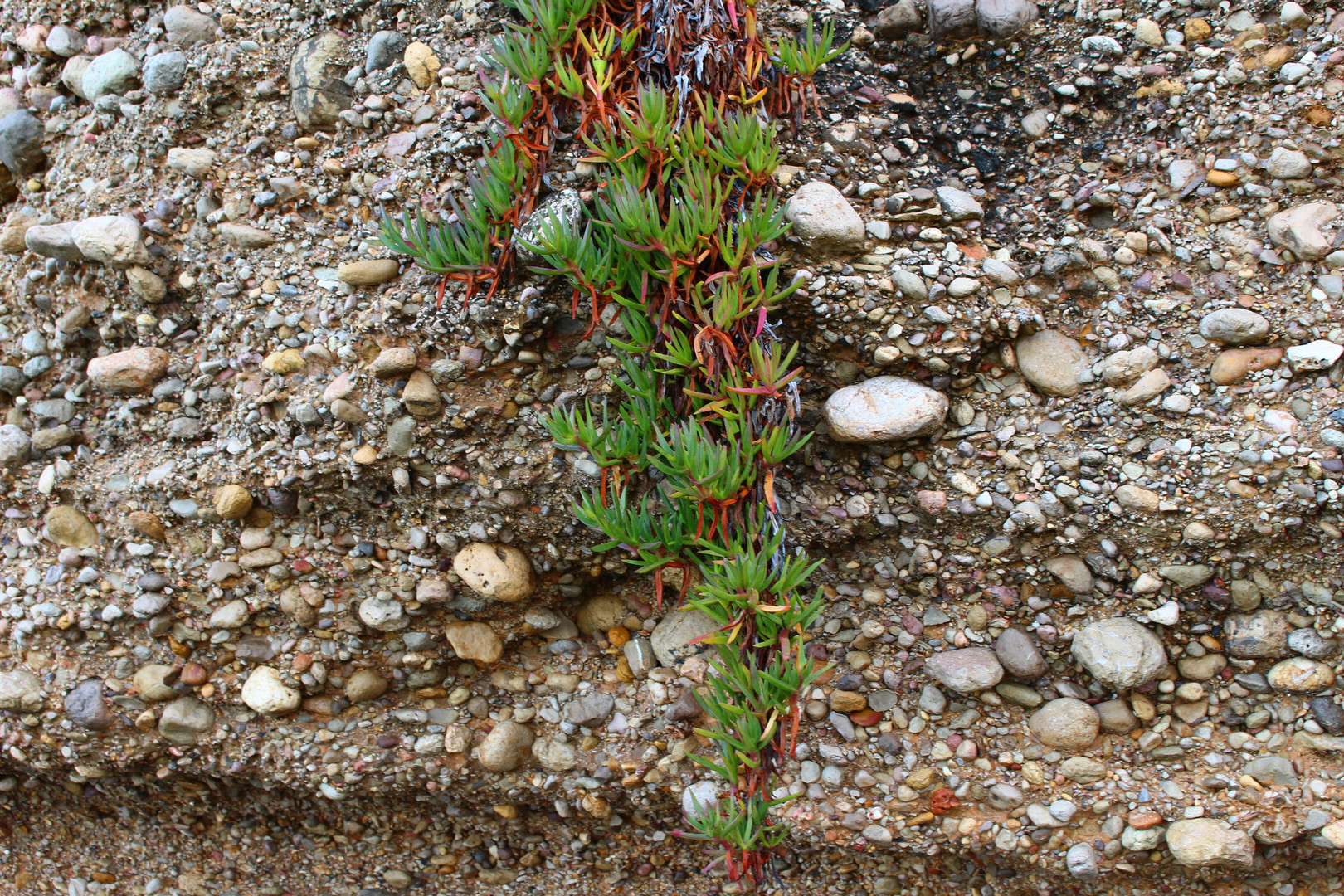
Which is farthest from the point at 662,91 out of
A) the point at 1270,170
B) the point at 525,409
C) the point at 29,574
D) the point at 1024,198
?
the point at 29,574

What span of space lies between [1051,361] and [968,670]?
27.5 inches

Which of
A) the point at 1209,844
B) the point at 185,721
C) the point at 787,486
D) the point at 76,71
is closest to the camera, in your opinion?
the point at 1209,844

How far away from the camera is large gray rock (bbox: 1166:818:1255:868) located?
178 cm

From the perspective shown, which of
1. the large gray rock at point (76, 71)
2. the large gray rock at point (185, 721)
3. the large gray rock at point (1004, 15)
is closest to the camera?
the large gray rock at point (1004, 15)

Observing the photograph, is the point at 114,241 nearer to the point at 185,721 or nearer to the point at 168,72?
the point at 168,72

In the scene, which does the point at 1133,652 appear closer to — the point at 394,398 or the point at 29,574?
the point at 394,398

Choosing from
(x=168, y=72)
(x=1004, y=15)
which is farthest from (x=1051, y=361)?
(x=168, y=72)

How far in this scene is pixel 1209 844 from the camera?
5.85 ft

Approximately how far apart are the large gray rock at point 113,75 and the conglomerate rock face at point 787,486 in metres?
0.01

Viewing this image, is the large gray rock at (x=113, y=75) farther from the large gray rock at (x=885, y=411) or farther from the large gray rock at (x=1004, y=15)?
the large gray rock at (x=1004, y=15)

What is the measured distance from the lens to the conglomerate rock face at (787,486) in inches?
73.4

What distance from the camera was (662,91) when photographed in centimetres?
191

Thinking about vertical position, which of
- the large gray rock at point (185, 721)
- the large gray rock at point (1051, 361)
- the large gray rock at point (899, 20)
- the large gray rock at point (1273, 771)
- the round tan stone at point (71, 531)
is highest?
the large gray rock at point (899, 20)

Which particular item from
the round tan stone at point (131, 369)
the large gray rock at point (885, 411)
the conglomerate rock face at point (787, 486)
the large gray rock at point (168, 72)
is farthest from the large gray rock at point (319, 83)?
the large gray rock at point (885, 411)
